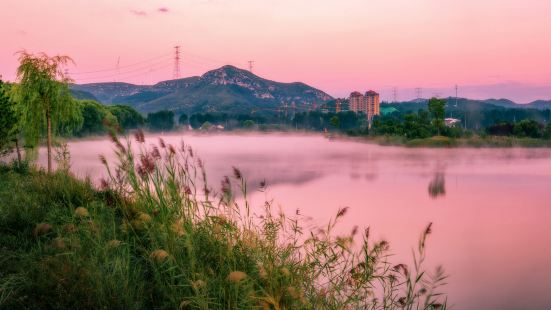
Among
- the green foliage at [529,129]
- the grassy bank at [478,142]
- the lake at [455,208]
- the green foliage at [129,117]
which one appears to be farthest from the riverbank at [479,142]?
the green foliage at [129,117]

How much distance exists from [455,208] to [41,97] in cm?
2715

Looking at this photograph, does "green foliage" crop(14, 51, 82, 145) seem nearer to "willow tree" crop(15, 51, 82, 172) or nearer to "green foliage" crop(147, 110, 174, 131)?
"willow tree" crop(15, 51, 82, 172)

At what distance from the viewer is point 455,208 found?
34438mm

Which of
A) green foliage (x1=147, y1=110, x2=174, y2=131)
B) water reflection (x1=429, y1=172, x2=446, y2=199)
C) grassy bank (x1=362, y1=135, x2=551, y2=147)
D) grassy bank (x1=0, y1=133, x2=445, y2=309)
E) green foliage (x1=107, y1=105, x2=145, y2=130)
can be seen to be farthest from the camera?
green foliage (x1=147, y1=110, x2=174, y2=131)

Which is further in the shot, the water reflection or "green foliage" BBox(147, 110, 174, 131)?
"green foliage" BBox(147, 110, 174, 131)

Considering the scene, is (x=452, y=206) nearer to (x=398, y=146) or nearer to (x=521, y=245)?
(x=521, y=245)

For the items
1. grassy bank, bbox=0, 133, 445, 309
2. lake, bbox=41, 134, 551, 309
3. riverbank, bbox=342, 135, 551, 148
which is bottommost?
lake, bbox=41, 134, 551, 309

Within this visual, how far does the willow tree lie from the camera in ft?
78.3

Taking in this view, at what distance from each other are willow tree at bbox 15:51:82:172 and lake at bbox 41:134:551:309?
3.45 m

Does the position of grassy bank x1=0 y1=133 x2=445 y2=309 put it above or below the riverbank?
above

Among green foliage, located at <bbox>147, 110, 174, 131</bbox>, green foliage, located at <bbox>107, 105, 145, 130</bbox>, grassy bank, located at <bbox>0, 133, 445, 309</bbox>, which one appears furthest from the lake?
green foliage, located at <bbox>147, 110, 174, 131</bbox>

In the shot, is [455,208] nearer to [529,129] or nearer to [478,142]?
[478,142]

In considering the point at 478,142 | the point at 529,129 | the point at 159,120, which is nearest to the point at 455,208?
the point at 478,142

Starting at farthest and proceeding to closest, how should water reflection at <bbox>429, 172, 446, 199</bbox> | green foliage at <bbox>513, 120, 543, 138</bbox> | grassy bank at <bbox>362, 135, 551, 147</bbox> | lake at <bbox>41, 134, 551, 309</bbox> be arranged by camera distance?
green foliage at <bbox>513, 120, 543, 138</bbox>
grassy bank at <bbox>362, 135, 551, 147</bbox>
water reflection at <bbox>429, 172, 446, 199</bbox>
lake at <bbox>41, 134, 551, 309</bbox>
